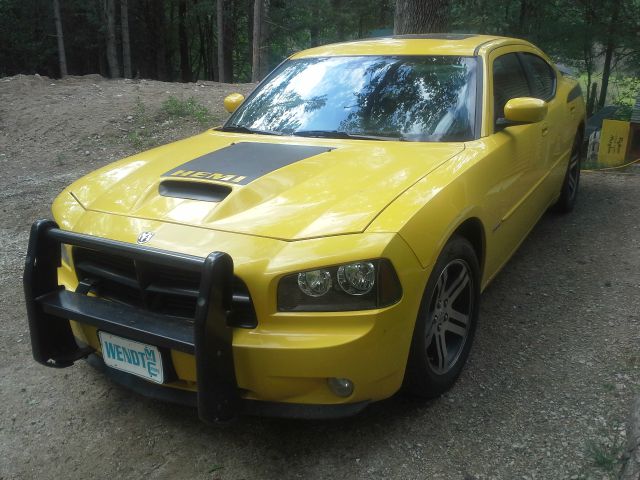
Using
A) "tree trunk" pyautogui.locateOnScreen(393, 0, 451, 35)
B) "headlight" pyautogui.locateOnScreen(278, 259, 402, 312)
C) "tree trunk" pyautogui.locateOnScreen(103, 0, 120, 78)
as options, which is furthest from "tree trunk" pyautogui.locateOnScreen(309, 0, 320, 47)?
"headlight" pyautogui.locateOnScreen(278, 259, 402, 312)

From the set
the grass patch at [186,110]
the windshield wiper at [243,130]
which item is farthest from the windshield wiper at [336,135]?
the grass patch at [186,110]

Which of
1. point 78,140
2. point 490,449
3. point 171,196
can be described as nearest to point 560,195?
point 490,449

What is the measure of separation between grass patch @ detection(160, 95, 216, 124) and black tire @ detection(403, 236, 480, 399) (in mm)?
7027

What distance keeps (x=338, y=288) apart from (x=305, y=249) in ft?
0.63

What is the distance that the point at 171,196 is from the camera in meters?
2.70

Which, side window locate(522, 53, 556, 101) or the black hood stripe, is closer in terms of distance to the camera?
the black hood stripe

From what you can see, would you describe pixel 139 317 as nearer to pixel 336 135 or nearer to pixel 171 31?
pixel 336 135

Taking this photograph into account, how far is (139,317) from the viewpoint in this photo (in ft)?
7.68

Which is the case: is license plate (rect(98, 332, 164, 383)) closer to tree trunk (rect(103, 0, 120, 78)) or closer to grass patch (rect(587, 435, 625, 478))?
grass patch (rect(587, 435, 625, 478))

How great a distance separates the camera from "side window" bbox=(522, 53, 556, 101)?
14.4ft

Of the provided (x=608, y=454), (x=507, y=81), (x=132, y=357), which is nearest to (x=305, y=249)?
(x=132, y=357)

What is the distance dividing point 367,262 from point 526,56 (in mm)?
3073

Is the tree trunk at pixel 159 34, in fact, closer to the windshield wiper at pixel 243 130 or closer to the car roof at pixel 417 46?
the car roof at pixel 417 46

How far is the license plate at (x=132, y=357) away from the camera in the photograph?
235 centimetres
